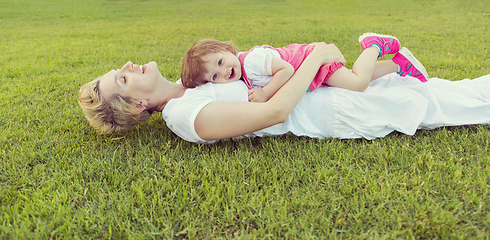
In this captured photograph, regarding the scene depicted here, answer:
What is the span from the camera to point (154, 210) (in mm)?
1975

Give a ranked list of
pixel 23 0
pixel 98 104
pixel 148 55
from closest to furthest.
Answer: pixel 98 104, pixel 148 55, pixel 23 0

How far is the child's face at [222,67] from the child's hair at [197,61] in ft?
0.14

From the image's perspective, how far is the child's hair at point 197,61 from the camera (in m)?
2.67

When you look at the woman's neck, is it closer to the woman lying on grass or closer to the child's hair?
the woman lying on grass

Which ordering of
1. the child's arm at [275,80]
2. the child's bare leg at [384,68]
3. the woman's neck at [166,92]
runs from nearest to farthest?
the child's arm at [275,80] → the woman's neck at [166,92] → the child's bare leg at [384,68]

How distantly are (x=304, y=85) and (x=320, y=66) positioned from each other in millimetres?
334

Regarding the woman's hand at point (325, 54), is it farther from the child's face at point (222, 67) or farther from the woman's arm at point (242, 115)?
the child's face at point (222, 67)

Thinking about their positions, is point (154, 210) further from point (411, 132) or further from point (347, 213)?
point (411, 132)

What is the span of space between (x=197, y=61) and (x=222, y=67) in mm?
234

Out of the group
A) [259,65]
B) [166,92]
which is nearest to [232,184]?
[259,65]

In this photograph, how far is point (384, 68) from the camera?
3189 mm

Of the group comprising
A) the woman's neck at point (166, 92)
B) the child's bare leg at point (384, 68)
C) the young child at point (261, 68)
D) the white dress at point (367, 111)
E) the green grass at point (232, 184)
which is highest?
the young child at point (261, 68)

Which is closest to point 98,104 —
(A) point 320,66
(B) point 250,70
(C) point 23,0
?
(B) point 250,70

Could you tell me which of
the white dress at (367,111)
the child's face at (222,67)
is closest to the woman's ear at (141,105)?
the white dress at (367,111)
